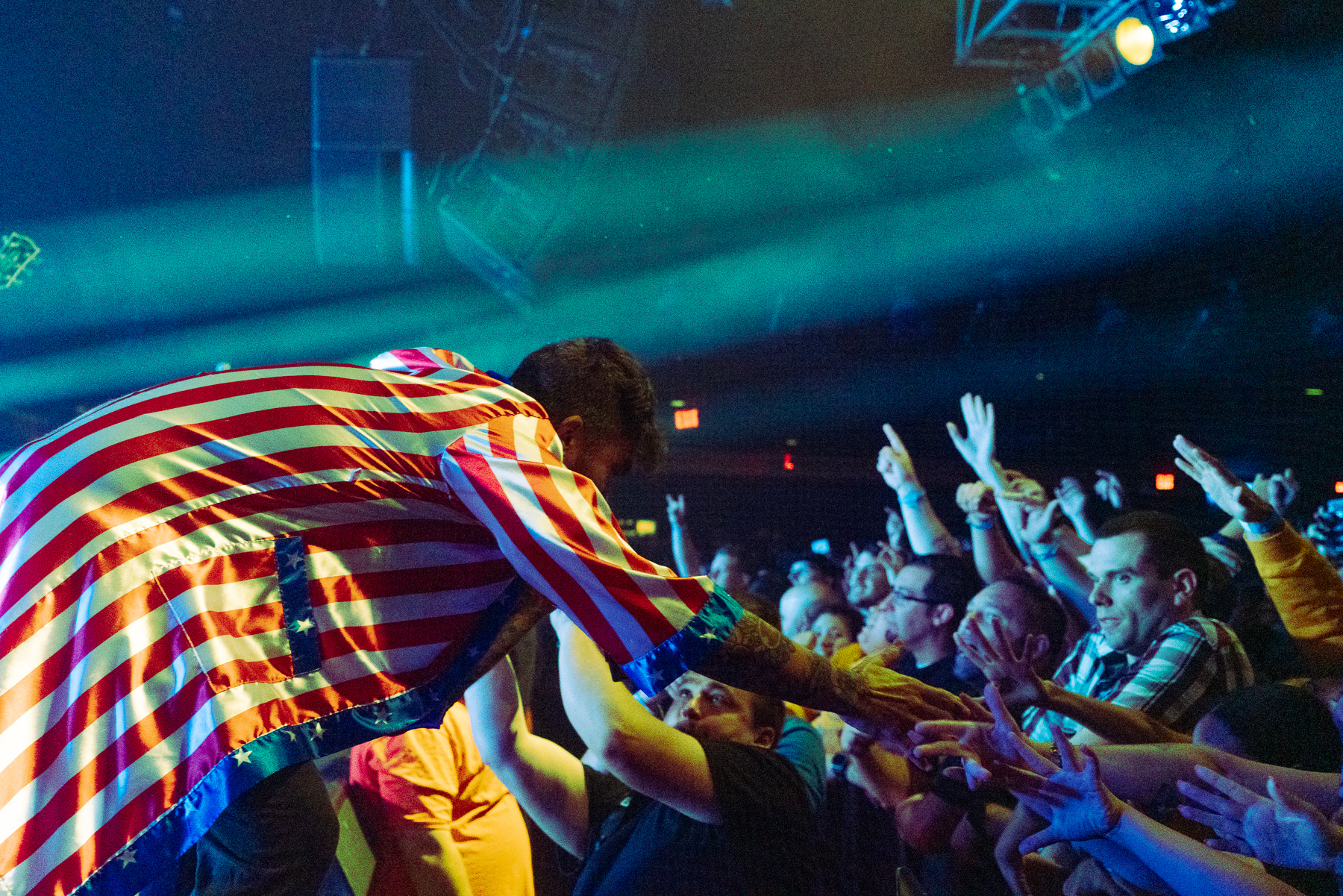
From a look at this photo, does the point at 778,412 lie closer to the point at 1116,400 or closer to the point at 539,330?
the point at 539,330

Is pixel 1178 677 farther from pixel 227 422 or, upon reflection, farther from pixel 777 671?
pixel 227 422

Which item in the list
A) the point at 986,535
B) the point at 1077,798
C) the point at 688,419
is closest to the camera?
the point at 1077,798

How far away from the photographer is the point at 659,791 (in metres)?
1.61

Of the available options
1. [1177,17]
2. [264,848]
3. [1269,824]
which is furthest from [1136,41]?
[264,848]

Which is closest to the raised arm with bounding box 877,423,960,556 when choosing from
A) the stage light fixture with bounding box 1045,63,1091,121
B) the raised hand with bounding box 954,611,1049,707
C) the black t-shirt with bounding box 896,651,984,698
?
the black t-shirt with bounding box 896,651,984,698

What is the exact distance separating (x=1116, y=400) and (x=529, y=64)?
10.3 feet

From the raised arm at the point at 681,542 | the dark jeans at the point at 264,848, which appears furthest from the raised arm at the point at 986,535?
the dark jeans at the point at 264,848

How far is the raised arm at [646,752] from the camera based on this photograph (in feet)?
5.28

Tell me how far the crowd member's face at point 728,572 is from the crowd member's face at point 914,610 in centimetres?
126

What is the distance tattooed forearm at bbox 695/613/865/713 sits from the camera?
138 centimetres

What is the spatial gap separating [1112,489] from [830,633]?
1.15 metres

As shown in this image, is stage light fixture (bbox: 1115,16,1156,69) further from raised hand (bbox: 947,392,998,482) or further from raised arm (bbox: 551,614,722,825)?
raised arm (bbox: 551,614,722,825)

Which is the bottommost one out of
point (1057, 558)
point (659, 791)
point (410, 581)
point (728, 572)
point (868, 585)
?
point (728, 572)

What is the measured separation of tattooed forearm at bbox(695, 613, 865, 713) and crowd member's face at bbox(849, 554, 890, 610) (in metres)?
2.64
